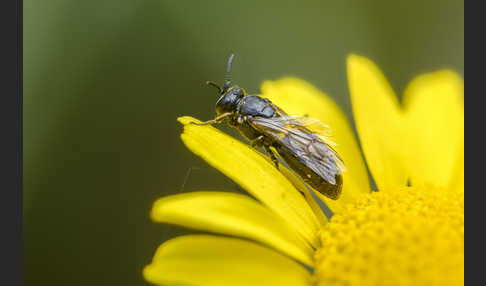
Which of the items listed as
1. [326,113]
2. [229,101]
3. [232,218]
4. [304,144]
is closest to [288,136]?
[304,144]

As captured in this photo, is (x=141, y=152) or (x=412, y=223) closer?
(x=412, y=223)

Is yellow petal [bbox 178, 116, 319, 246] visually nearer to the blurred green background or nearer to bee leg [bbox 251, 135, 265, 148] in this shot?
bee leg [bbox 251, 135, 265, 148]

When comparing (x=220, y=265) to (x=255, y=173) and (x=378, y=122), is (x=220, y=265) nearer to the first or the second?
(x=255, y=173)

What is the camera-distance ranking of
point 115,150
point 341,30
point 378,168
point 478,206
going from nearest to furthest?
1. point 478,206
2. point 378,168
3. point 115,150
4. point 341,30

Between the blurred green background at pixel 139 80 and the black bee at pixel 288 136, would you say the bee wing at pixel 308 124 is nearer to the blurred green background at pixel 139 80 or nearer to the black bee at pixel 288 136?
the black bee at pixel 288 136

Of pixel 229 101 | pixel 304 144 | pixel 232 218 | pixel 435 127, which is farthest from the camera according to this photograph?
pixel 435 127

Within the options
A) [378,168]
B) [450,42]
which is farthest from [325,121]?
[450,42]

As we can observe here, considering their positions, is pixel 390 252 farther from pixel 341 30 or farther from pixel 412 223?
pixel 341 30
